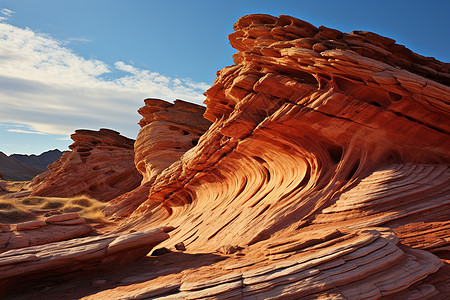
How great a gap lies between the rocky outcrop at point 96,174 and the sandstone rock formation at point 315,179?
1814 cm

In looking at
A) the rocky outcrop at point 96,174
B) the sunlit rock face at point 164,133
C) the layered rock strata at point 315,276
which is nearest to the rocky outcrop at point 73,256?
the layered rock strata at point 315,276

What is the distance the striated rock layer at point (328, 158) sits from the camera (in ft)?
19.4

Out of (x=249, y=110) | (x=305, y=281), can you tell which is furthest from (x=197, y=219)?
(x=305, y=281)

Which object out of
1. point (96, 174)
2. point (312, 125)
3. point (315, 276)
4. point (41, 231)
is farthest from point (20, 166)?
point (315, 276)

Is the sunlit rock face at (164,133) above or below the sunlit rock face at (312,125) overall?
above

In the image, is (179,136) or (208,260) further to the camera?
(179,136)

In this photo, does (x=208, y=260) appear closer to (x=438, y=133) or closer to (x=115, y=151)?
(x=438, y=133)

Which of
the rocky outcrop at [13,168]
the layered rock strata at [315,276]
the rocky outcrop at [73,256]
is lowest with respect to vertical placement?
the layered rock strata at [315,276]

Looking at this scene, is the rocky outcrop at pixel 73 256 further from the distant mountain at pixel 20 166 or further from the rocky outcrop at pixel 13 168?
the rocky outcrop at pixel 13 168

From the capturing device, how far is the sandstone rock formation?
566 centimetres

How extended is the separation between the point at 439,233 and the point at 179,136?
1849cm

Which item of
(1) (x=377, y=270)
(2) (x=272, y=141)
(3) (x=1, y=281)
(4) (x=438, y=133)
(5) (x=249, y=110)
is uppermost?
(5) (x=249, y=110)

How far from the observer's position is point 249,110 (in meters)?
11.7

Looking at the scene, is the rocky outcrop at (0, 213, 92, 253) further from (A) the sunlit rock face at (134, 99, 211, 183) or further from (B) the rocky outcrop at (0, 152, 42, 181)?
(B) the rocky outcrop at (0, 152, 42, 181)
